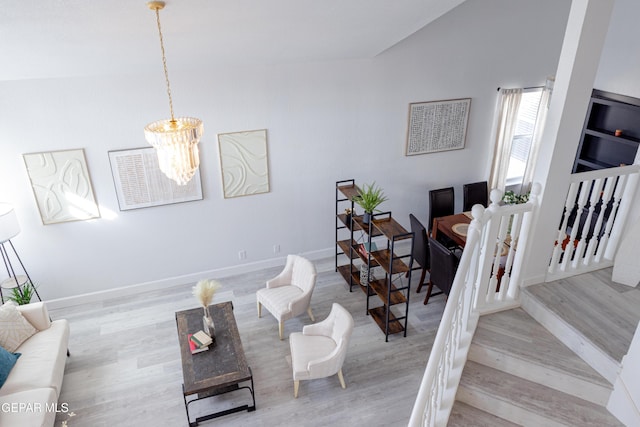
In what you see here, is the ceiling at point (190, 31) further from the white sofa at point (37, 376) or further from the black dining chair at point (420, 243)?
the white sofa at point (37, 376)

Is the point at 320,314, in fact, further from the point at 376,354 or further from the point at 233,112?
the point at 233,112

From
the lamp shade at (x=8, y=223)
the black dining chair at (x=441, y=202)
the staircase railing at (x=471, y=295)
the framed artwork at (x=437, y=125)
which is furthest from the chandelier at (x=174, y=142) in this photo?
the black dining chair at (x=441, y=202)

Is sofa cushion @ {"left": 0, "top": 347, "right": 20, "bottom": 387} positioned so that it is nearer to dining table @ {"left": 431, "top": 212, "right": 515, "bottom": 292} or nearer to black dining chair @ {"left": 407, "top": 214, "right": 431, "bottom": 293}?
black dining chair @ {"left": 407, "top": 214, "right": 431, "bottom": 293}

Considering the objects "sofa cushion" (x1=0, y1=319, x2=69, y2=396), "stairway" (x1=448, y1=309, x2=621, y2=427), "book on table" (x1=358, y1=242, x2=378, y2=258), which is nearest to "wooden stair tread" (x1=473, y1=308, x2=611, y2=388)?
"stairway" (x1=448, y1=309, x2=621, y2=427)

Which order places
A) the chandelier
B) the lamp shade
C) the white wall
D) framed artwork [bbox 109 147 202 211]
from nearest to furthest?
the chandelier, the lamp shade, the white wall, framed artwork [bbox 109 147 202 211]

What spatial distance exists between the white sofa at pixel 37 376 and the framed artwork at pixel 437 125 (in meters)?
4.90

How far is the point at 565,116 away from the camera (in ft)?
10.4

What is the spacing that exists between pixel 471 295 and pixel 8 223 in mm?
4611

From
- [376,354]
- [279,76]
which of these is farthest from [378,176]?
[376,354]

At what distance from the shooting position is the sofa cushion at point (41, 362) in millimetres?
3998

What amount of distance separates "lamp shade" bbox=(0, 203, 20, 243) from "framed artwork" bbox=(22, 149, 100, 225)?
39 centimetres

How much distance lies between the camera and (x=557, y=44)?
6.47 meters

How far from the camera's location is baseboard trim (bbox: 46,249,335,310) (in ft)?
18.7

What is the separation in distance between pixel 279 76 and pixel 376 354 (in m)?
3.47
